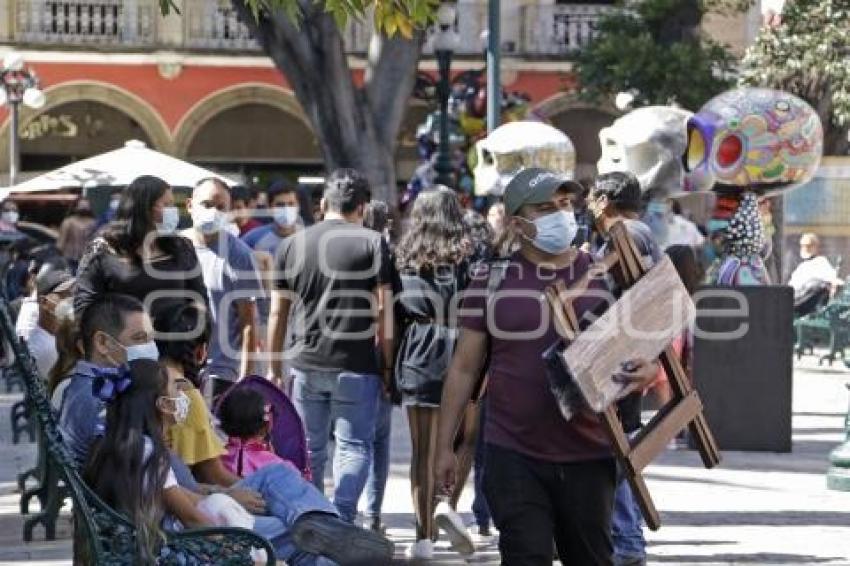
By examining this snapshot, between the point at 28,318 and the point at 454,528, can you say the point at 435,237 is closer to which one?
the point at 454,528

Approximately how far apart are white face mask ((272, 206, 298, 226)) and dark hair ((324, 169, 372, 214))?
13.0 feet

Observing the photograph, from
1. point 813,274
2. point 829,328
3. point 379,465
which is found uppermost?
point 379,465

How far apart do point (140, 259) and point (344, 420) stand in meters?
1.35

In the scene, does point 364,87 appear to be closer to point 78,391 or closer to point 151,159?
point 151,159

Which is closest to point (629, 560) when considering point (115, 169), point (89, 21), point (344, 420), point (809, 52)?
point (344, 420)

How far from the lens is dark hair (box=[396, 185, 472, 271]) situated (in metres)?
10.0

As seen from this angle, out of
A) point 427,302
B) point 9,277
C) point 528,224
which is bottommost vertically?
point 9,277

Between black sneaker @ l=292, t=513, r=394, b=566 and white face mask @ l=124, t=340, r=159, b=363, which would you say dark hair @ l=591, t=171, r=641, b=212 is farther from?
white face mask @ l=124, t=340, r=159, b=363

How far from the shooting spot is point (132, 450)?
6648 millimetres

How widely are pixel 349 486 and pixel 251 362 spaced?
1132mm

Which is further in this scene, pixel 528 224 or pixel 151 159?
pixel 151 159

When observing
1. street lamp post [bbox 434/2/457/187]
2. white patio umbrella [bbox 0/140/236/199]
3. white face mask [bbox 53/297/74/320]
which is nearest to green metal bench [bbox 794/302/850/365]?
street lamp post [bbox 434/2/457/187]

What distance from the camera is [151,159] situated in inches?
913

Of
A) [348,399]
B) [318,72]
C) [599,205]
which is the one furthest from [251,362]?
[318,72]
